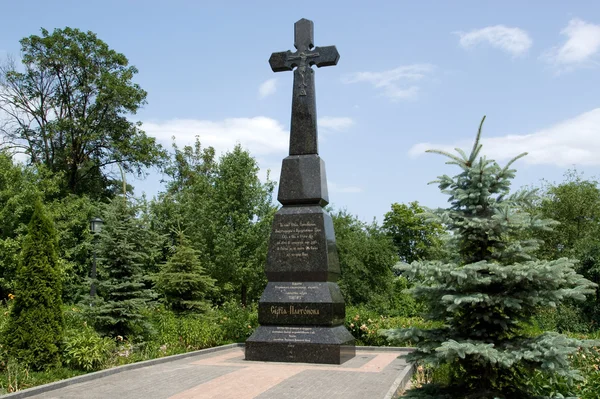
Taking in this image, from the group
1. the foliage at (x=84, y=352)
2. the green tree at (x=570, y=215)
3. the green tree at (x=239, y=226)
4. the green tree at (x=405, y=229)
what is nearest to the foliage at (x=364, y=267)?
the green tree at (x=239, y=226)

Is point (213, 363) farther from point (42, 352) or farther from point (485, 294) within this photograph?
point (485, 294)

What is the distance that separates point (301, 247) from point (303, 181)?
1.55m

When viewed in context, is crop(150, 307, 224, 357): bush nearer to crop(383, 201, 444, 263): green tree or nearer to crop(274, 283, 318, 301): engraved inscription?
crop(274, 283, 318, 301): engraved inscription

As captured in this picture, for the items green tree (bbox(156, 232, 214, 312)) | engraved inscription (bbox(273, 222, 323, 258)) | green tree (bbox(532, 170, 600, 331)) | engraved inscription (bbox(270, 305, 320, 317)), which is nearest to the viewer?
engraved inscription (bbox(270, 305, 320, 317))

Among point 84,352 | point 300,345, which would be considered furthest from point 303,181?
point 84,352

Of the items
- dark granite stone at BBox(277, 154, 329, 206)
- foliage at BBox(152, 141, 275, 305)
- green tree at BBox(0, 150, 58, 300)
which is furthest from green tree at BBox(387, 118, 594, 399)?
green tree at BBox(0, 150, 58, 300)

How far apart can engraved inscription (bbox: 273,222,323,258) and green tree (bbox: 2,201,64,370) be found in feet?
15.6

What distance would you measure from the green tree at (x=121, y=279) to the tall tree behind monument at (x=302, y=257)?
277 centimetres

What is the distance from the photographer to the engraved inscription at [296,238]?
12.4m

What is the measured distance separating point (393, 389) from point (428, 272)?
3381 mm

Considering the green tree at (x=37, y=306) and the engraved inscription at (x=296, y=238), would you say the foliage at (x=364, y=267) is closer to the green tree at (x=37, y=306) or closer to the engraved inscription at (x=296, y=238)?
the engraved inscription at (x=296, y=238)

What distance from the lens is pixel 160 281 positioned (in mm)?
17562

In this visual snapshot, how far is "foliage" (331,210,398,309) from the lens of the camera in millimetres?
26234

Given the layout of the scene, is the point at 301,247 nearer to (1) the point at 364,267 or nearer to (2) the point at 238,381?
(2) the point at 238,381
